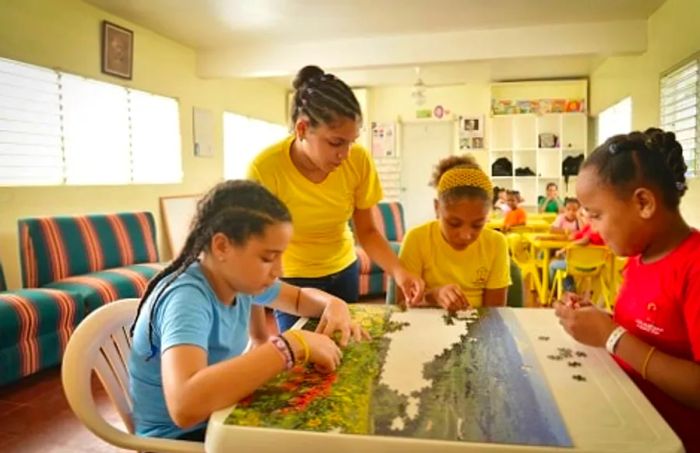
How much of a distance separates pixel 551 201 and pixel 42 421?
7162 mm

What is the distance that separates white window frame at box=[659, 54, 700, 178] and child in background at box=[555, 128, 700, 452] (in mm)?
3494

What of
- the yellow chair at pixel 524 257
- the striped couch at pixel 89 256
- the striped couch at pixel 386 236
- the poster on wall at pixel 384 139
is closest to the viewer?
the striped couch at pixel 89 256

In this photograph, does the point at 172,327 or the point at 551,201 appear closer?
the point at 172,327

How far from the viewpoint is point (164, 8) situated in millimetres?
4938

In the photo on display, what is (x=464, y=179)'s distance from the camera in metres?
1.90

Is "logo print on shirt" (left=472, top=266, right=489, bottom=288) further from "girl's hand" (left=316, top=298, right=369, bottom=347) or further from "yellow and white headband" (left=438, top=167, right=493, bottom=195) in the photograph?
"girl's hand" (left=316, top=298, right=369, bottom=347)

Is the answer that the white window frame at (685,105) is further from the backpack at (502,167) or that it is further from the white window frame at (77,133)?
the white window frame at (77,133)

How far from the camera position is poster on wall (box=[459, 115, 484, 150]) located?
9.05 m

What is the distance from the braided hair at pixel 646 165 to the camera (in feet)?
3.92

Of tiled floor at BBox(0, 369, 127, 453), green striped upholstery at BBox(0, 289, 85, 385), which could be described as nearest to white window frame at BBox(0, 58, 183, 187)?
green striped upholstery at BBox(0, 289, 85, 385)

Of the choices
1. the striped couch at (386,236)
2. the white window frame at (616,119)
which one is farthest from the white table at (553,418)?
the white window frame at (616,119)

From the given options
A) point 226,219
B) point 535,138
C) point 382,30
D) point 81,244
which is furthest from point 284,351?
point 535,138

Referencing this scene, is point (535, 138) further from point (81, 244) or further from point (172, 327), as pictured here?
point (172, 327)

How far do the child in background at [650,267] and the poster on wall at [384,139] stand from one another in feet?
26.7
